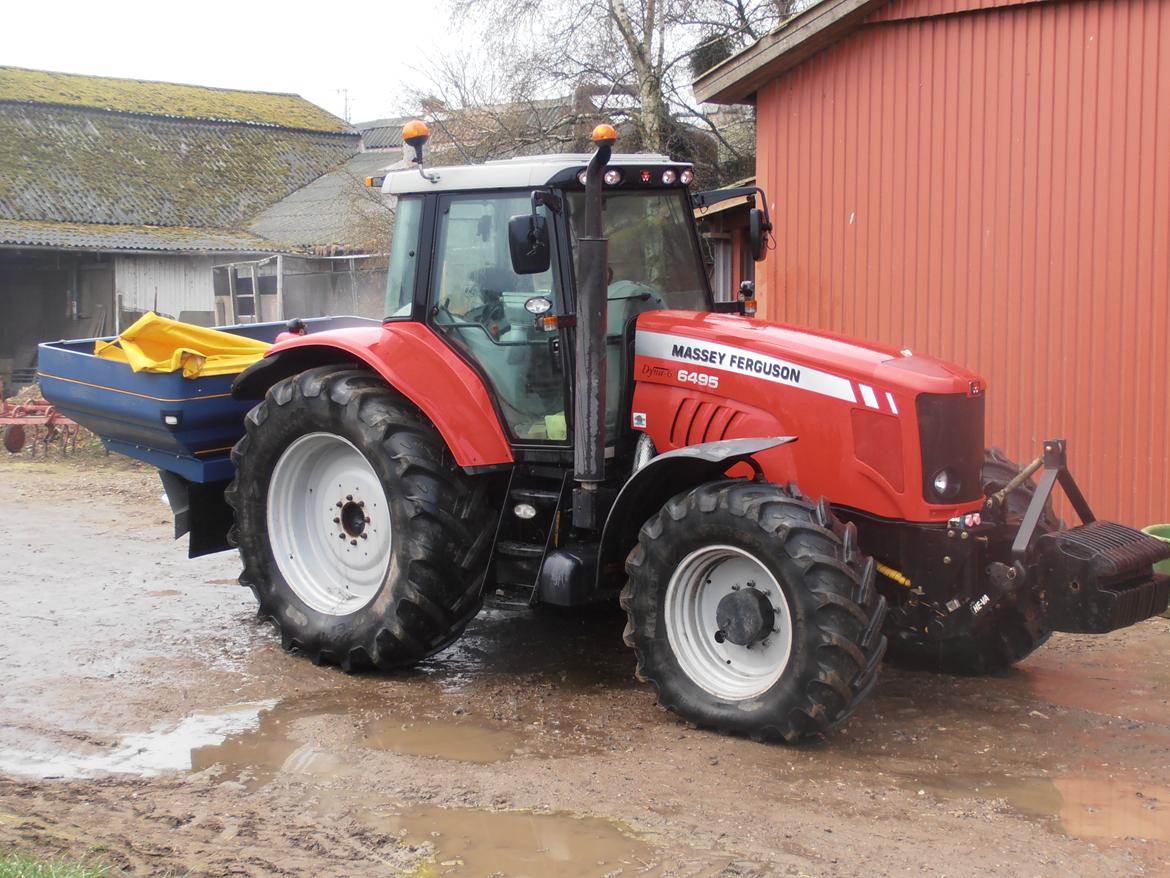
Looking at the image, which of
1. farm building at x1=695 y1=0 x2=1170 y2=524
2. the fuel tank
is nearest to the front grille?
the fuel tank

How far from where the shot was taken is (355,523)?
696 cm

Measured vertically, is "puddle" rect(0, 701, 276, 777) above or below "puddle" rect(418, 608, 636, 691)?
below

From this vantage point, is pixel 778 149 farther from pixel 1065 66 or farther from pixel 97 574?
pixel 97 574

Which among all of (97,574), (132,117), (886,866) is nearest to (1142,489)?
(886,866)

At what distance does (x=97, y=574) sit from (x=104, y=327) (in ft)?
61.2

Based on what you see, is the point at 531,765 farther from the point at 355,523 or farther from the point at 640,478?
the point at 355,523

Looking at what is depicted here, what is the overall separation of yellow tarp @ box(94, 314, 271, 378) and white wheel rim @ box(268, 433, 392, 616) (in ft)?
2.85

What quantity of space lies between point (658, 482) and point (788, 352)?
31.9 inches

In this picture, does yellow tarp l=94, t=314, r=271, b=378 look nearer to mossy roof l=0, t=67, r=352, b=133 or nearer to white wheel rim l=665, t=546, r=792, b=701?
white wheel rim l=665, t=546, r=792, b=701

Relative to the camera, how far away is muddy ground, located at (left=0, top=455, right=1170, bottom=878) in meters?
4.39

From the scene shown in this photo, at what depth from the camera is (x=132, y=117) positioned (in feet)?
100

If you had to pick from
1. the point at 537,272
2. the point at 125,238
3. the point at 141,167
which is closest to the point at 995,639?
the point at 537,272

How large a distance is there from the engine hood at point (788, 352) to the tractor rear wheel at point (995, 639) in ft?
2.16

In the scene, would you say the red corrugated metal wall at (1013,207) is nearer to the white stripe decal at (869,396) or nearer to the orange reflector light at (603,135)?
the white stripe decal at (869,396)
